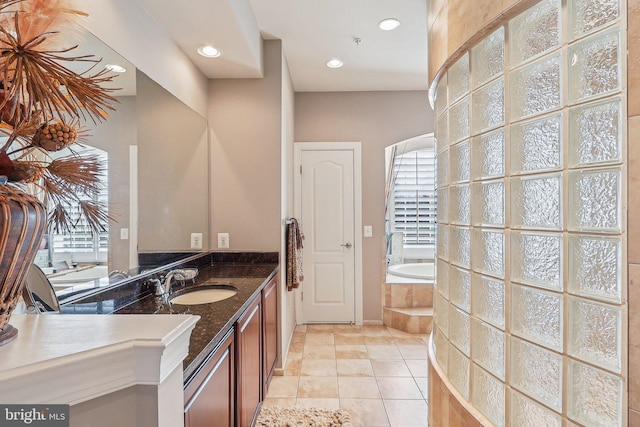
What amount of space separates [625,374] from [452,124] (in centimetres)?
107

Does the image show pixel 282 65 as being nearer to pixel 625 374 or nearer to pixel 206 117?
pixel 206 117

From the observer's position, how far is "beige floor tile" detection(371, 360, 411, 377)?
103 inches

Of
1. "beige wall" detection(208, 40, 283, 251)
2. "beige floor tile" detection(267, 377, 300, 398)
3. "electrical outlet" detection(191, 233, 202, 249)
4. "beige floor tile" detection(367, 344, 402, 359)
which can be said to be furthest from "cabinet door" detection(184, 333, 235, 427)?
"beige floor tile" detection(367, 344, 402, 359)

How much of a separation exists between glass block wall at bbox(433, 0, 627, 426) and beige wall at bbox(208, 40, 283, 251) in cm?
160

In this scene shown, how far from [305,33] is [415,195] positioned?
2.38 metres

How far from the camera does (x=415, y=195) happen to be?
162 inches

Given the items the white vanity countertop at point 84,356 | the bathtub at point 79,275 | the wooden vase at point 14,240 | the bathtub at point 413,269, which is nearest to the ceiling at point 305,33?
the bathtub at point 79,275

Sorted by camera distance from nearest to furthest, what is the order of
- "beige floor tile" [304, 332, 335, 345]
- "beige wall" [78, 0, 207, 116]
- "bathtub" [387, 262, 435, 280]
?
"beige wall" [78, 0, 207, 116]
"beige floor tile" [304, 332, 335, 345]
"bathtub" [387, 262, 435, 280]

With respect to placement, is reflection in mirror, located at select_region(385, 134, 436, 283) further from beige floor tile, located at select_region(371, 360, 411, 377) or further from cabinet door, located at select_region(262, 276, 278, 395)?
cabinet door, located at select_region(262, 276, 278, 395)

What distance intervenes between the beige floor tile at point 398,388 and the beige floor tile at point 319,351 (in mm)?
570

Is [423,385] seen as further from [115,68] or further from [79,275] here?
[115,68]

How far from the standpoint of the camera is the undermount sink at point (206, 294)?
6.50ft

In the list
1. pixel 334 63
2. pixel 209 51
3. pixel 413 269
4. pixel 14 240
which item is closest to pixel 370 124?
pixel 334 63

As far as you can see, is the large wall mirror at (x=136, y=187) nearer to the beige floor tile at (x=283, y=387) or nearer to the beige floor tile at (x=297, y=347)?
the beige floor tile at (x=283, y=387)
